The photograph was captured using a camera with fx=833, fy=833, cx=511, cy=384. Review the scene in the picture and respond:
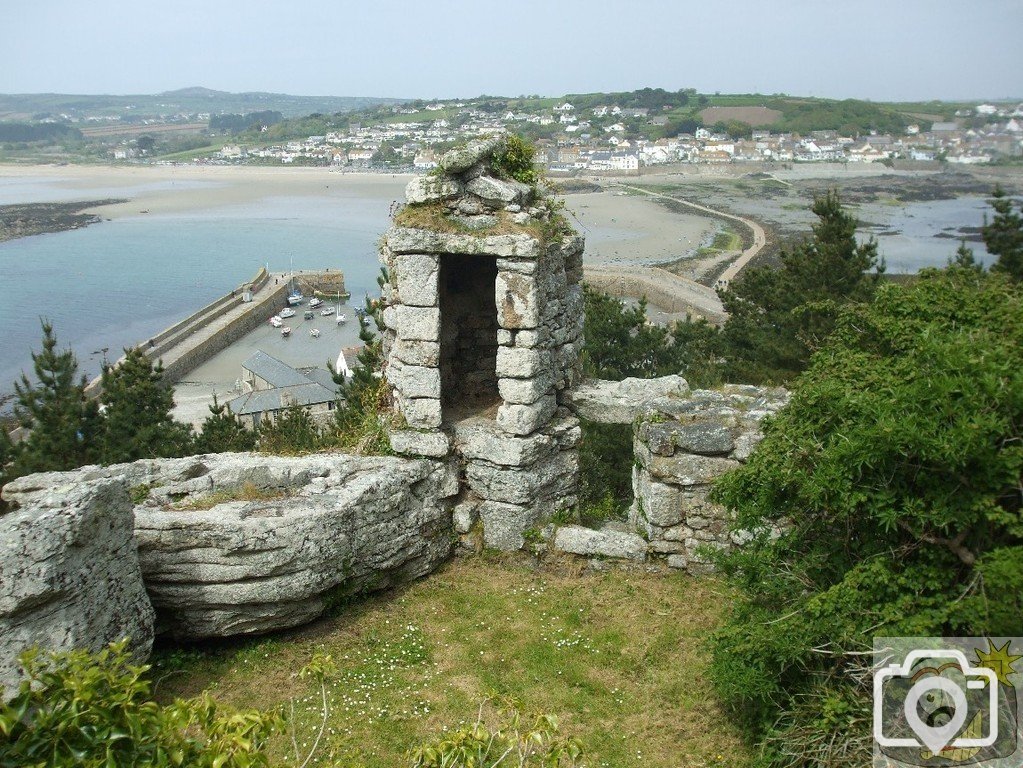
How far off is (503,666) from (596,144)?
11681 cm

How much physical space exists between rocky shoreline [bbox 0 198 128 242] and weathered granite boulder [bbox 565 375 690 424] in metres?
68.5

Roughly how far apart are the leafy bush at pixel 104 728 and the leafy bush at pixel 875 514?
11.8ft

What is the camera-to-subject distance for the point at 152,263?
2350 inches

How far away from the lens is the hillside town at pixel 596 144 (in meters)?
65.9

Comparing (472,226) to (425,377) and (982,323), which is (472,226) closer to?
(425,377)

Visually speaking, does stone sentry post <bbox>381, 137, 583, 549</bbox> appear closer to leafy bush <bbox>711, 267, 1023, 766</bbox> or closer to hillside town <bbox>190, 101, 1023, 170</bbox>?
leafy bush <bbox>711, 267, 1023, 766</bbox>

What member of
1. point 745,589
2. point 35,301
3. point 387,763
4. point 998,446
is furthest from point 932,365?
point 35,301

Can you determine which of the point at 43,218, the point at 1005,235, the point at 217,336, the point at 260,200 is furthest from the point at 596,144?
the point at 1005,235

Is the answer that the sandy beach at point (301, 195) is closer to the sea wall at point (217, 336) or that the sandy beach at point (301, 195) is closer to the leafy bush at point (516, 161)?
the sea wall at point (217, 336)

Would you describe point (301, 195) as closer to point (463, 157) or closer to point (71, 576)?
point (463, 157)

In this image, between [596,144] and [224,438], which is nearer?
[224,438]

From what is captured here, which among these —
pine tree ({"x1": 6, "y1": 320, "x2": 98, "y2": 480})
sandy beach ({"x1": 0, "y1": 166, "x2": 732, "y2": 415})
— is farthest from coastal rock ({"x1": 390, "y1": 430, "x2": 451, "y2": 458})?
sandy beach ({"x1": 0, "y1": 166, "x2": 732, "y2": 415})

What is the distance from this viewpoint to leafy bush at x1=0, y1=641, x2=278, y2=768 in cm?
318

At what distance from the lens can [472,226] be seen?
28.3 ft
